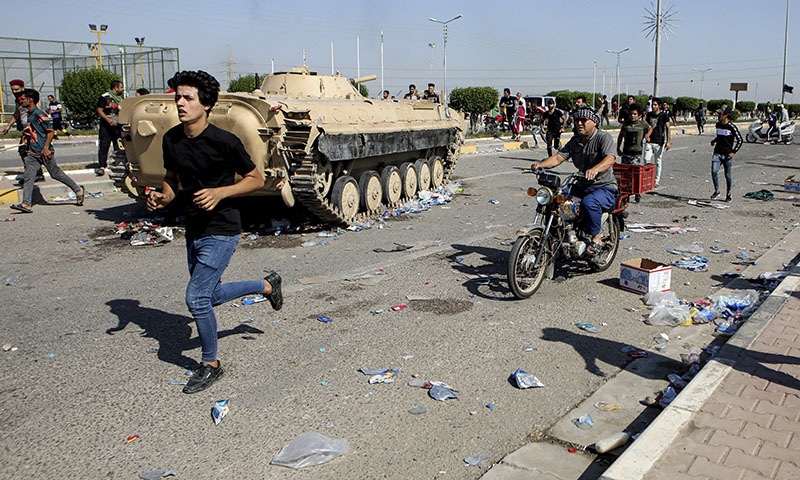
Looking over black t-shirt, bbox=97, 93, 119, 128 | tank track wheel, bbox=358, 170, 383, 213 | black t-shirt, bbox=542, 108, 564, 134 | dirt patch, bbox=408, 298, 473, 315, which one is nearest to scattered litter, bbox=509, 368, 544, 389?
dirt patch, bbox=408, 298, 473, 315

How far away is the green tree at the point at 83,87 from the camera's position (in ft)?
98.2

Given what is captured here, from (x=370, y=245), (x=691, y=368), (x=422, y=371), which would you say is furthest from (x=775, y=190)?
(x=422, y=371)

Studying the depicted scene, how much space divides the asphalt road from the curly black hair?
71.2 inches

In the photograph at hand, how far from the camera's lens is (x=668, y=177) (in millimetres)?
17594

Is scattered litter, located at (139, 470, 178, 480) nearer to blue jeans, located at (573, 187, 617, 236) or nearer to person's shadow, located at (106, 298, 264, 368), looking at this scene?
person's shadow, located at (106, 298, 264, 368)

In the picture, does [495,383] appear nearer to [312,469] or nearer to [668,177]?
[312,469]

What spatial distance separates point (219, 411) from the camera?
4.32 metres

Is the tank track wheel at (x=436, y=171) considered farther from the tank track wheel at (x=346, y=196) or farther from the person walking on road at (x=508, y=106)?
the person walking on road at (x=508, y=106)

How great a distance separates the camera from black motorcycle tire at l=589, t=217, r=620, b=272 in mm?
7824

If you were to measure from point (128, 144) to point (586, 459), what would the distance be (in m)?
8.74

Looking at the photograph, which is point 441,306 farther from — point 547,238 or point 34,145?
point 34,145

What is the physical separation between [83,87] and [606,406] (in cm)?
2997

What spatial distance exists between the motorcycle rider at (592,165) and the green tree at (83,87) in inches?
1042

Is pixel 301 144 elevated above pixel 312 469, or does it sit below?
above
